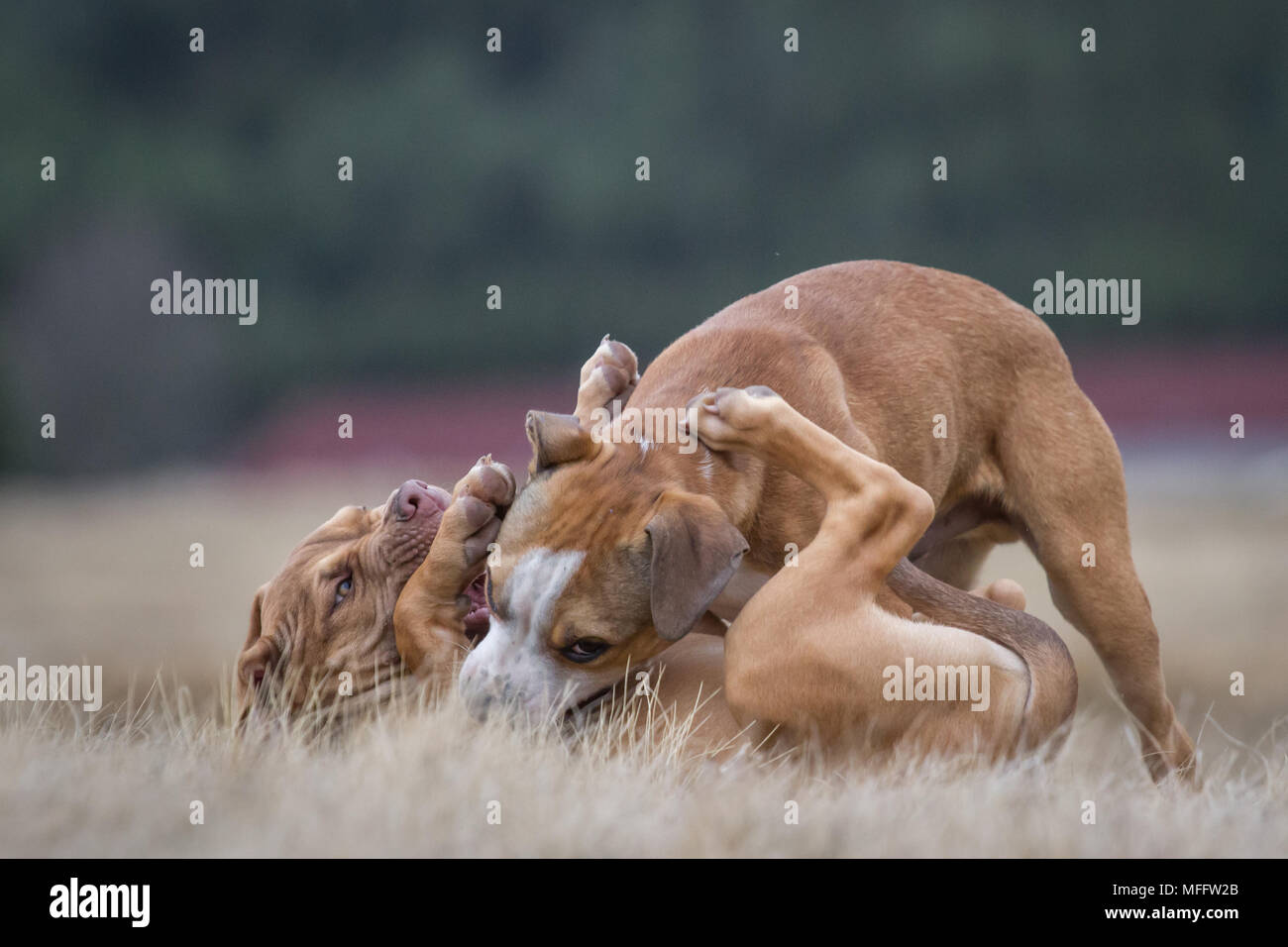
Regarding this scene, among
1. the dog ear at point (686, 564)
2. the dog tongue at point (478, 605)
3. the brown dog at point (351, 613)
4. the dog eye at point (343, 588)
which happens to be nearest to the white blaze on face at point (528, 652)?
the dog ear at point (686, 564)

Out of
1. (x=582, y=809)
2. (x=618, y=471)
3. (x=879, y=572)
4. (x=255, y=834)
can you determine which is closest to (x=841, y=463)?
(x=879, y=572)

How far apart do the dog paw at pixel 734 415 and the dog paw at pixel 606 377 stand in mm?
786

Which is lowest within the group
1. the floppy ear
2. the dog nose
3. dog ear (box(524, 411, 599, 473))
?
the floppy ear

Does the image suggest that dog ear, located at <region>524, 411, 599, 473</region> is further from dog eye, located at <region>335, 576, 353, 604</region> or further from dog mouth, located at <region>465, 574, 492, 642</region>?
dog eye, located at <region>335, 576, 353, 604</region>

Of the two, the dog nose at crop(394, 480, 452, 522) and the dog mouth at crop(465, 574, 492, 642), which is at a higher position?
the dog nose at crop(394, 480, 452, 522)

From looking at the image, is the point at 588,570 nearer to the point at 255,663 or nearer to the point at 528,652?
the point at 528,652

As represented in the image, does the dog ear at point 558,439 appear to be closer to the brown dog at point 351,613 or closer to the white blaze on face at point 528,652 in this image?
the white blaze on face at point 528,652

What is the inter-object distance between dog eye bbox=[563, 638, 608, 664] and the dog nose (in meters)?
1.11

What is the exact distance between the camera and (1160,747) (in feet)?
17.5

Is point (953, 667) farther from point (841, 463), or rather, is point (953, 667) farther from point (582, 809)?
point (582, 809)

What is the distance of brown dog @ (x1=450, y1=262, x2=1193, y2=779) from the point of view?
155 inches

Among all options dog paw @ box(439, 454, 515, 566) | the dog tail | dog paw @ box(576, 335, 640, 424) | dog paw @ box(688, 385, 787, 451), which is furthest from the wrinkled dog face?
the dog tail

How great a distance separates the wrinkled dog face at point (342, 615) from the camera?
15.6 feet
